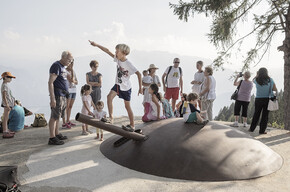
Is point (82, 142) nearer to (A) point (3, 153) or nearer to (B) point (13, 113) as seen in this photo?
(A) point (3, 153)

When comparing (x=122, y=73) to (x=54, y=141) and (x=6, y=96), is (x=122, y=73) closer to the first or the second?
(x=54, y=141)

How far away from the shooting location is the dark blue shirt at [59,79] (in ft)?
16.5

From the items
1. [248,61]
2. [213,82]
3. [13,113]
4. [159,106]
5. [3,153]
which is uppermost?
[248,61]

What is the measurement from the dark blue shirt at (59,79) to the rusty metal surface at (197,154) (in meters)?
1.78

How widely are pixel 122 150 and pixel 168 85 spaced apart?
12.8ft

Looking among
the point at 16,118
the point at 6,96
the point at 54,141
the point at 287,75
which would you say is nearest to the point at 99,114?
the point at 54,141

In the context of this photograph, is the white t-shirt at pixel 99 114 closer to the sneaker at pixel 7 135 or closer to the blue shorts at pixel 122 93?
the blue shorts at pixel 122 93

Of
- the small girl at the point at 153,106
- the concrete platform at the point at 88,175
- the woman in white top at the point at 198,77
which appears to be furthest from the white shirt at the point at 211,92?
the concrete platform at the point at 88,175

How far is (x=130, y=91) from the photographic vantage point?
17.7 ft

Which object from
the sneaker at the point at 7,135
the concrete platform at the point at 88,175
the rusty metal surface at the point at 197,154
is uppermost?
the rusty metal surface at the point at 197,154

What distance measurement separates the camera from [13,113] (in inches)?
279


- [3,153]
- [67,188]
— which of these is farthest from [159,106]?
[3,153]

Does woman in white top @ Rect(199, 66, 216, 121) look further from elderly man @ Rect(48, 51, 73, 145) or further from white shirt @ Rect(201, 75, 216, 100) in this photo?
elderly man @ Rect(48, 51, 73, 145)

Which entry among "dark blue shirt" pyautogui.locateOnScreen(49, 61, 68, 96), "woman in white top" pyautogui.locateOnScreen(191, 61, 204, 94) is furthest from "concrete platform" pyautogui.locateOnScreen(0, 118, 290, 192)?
"woman in white top" pyautogui.locateOnScreen(191, 61, 204, 94)
